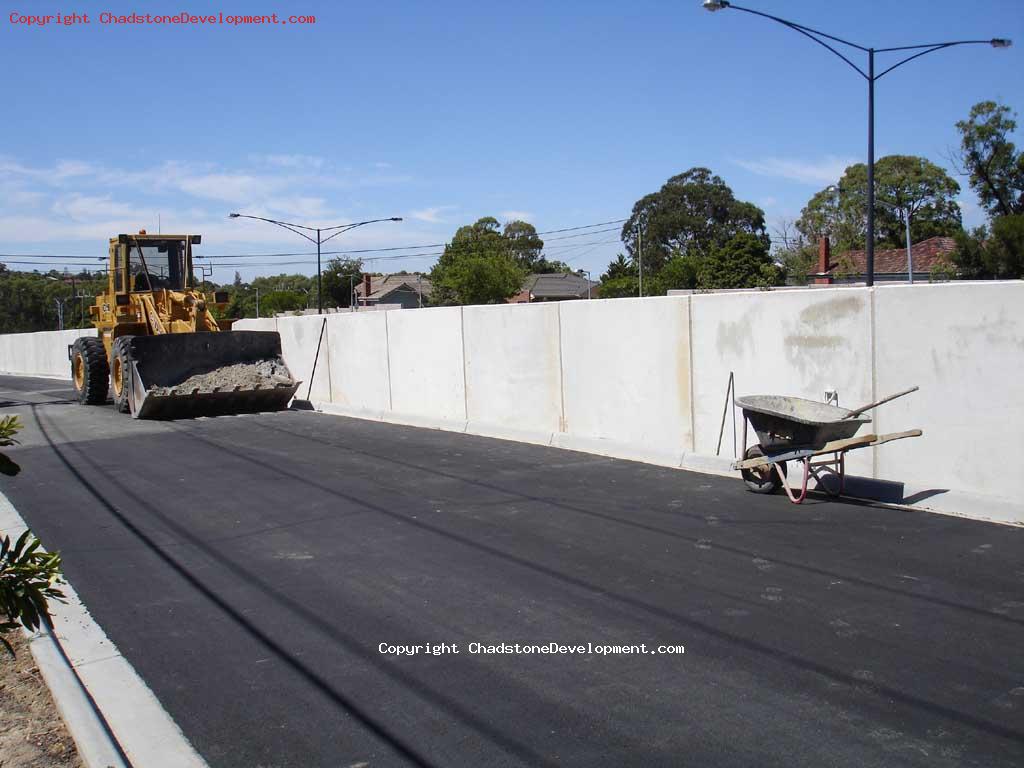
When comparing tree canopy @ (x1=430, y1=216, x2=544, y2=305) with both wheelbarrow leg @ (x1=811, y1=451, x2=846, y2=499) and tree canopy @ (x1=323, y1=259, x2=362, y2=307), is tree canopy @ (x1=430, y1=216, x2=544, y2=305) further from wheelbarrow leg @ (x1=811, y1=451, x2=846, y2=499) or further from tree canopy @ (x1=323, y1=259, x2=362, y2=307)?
wheelbarrow leg @ (x1=811, y1=451, x2=846, y2=499)

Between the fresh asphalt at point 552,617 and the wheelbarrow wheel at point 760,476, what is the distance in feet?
0.58

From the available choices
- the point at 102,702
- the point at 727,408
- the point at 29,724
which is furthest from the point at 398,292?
the point at 29,724

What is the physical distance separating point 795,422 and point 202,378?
13.9m

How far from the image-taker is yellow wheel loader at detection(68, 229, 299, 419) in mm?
19094

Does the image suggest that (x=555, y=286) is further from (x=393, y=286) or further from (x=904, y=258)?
(x=904, y=258)

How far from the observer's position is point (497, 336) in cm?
1541

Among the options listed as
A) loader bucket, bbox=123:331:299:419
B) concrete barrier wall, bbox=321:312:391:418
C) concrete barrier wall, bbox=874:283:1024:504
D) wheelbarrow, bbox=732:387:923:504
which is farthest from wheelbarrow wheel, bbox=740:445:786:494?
loader bucket, bbox=123:331:299:419

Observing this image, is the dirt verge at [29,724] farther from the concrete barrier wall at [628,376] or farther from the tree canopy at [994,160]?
the tree canopy at [994,160]

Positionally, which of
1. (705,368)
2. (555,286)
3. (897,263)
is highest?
(555,286)

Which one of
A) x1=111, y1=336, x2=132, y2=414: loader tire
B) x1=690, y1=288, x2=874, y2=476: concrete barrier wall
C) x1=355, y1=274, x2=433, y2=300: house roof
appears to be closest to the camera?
x1=690, y1=288, x2=874, y2=476: concrete barrier wall

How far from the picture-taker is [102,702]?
197 inches

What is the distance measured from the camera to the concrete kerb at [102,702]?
4.40m

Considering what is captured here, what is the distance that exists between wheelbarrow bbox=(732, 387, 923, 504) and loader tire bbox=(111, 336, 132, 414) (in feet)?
Answer: 45.9

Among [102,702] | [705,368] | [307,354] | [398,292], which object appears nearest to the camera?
[102,702]
